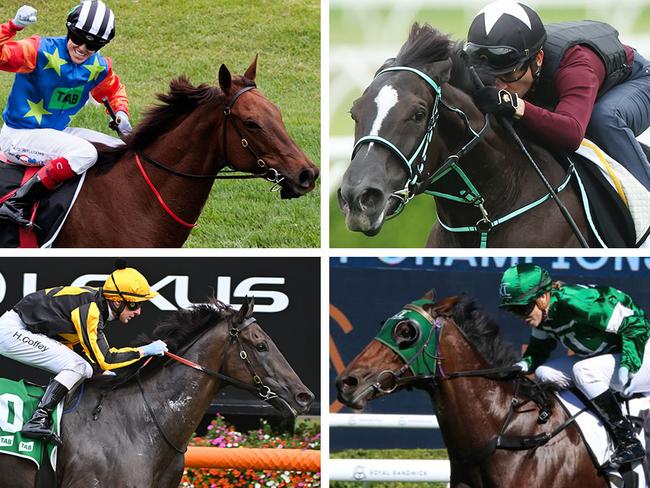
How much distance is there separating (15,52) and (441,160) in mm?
2171

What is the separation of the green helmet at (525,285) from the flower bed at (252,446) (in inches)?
89.9

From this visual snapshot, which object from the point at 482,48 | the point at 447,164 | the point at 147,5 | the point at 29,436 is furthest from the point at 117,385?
the point at 147,5

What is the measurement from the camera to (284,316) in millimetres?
6832

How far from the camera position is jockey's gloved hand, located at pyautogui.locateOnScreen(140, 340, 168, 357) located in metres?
5.25

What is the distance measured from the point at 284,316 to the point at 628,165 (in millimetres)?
2527

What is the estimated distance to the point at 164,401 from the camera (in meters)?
5.35

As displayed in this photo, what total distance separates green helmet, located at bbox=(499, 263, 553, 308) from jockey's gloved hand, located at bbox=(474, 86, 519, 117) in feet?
2.41

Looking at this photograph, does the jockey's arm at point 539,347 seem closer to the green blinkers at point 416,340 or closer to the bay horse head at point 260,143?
the green blinkers at point 416,340

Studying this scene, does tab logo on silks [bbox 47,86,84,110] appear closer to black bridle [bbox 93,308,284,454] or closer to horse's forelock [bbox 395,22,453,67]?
black bridle [bbox 93,308,284,454]

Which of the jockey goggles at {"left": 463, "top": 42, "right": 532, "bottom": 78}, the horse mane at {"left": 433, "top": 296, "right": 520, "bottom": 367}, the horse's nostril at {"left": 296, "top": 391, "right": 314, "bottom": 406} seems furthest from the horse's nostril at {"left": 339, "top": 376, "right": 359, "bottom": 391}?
the jockey goggles at {"left": 463, "top": 42, "right": 532, "bottom": 78}

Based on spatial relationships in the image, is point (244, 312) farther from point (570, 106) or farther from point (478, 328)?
point (570, 106)

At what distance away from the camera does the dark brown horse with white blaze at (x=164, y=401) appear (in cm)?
514

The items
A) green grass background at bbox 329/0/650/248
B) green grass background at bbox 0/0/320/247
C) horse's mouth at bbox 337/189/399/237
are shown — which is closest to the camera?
horse's mouth at bbox 337/189/399/237

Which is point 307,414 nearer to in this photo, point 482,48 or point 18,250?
point 18,250
